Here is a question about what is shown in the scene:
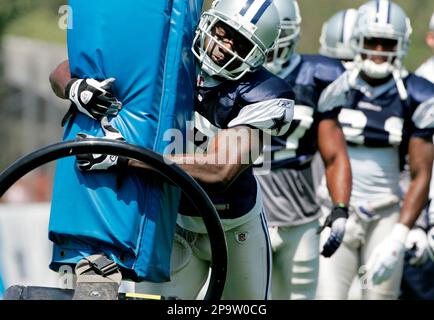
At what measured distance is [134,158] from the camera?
331 centimetres

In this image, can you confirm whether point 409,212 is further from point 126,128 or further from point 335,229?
point 126,128

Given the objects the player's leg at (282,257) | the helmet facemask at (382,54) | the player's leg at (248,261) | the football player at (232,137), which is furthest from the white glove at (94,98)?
the helmet facemask at (382,54)

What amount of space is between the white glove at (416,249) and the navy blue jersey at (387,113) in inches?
19.9

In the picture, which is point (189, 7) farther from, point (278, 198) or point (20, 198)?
point (20, 198)

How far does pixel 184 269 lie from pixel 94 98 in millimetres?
951

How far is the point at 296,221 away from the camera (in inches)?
216

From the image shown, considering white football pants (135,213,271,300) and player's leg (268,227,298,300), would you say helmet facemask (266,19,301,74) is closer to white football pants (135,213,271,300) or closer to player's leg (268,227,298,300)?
player's leg (268,227,298,300)

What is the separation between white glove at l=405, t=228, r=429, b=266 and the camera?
5746 mm

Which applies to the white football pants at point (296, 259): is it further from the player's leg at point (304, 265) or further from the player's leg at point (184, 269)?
the player's leg at point (184, 269)

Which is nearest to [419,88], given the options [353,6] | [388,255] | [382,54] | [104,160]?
[382,54]

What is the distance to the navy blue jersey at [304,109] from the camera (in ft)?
17.7

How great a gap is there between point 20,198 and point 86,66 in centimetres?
809
